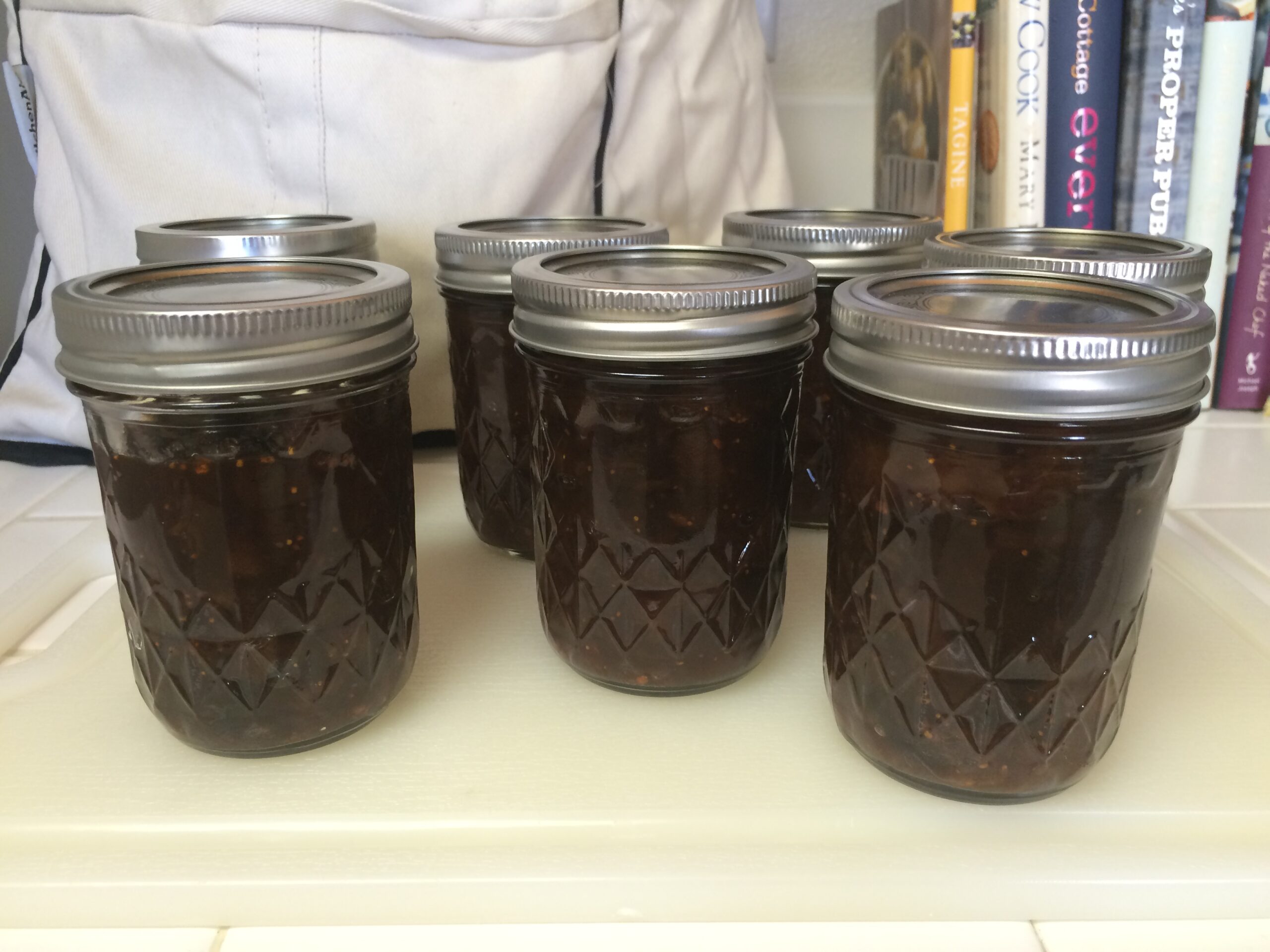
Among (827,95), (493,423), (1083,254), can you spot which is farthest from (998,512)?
(827,95)

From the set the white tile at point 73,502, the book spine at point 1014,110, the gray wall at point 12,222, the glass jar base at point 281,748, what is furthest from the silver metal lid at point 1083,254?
the gray wall at point 12,222

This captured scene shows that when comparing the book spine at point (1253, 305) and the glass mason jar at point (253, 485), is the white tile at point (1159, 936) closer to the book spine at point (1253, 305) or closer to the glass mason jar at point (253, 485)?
the glass mason jar at point (253, 485)

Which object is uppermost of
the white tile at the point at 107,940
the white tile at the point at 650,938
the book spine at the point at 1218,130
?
the book spine at the point at 1218,130

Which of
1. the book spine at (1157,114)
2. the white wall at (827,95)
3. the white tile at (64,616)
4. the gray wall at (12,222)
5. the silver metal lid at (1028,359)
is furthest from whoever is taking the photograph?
the white wall at (827,95)

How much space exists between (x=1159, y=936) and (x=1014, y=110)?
80 centimetres

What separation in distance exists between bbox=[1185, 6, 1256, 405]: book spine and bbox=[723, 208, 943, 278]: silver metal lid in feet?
1.19

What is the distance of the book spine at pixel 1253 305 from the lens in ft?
3.39

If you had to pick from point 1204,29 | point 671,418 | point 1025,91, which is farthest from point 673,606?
point 1204,29

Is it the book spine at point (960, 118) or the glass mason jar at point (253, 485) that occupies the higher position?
the book spine at point (960, 118)

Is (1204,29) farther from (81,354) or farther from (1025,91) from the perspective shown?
(81,354)

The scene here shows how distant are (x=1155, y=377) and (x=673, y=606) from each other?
0.28 meters

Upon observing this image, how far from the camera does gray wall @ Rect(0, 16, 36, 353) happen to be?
109 centimetres

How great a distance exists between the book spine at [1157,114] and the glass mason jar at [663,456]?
60 centimetres

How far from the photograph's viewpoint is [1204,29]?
3.24 ft
